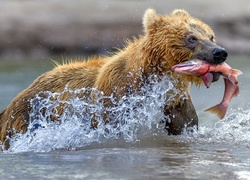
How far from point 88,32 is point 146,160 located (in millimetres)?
12422

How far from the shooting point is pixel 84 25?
59.5ft

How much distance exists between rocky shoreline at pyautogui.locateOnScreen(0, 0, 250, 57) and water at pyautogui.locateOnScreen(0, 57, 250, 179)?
10302 millimetres

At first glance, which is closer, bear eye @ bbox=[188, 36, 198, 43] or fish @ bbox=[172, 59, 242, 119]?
fish @ bbox=[172, 59, 242, 119]

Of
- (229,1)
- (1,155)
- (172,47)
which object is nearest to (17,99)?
(1,155)

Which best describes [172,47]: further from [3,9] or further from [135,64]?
[3,9]

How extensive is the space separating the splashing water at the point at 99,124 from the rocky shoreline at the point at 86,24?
34.0ft

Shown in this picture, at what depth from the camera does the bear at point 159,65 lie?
6.77 m

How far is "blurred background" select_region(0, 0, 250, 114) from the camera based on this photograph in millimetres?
17672

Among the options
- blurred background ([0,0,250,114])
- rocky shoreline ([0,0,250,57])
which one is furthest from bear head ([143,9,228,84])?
rocky shoreline ([0,0,250,57])

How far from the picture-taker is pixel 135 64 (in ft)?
22.5

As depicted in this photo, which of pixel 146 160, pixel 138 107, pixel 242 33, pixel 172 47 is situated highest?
pixel 242 33

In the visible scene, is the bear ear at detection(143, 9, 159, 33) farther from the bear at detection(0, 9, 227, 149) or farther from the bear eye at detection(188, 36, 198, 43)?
the bear eye at detection(188, 36, 198, 43)

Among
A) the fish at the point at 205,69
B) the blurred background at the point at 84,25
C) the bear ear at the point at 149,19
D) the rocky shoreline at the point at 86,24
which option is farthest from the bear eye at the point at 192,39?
the rocky shoreline at the point at 86,24

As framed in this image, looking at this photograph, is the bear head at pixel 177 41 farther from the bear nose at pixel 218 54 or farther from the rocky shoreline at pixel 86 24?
the rocky shoreline at pixel 86 24
